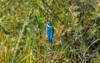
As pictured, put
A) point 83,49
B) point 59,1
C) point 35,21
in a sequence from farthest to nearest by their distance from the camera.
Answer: point 59,1 → point 35,21 → point 83,49

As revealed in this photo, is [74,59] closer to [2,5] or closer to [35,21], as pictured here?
[35,21]

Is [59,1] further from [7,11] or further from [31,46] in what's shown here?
[31,46]

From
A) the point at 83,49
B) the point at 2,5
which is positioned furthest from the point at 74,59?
the point at 2,5

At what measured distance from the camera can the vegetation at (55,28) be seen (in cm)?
229

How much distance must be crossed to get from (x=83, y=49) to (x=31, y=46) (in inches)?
15.1

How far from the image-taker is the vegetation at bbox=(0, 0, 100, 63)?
2.29m

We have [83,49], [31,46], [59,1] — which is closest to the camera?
[31,46]

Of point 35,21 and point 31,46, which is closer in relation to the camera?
point 31,46

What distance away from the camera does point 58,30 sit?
2570 millimetres

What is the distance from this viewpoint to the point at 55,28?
2.59 meters

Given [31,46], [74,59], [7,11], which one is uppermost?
[7,11]

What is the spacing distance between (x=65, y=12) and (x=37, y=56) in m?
0.58

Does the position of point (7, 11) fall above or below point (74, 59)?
above

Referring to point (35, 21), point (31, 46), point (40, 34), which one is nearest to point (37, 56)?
point (31, 46)
